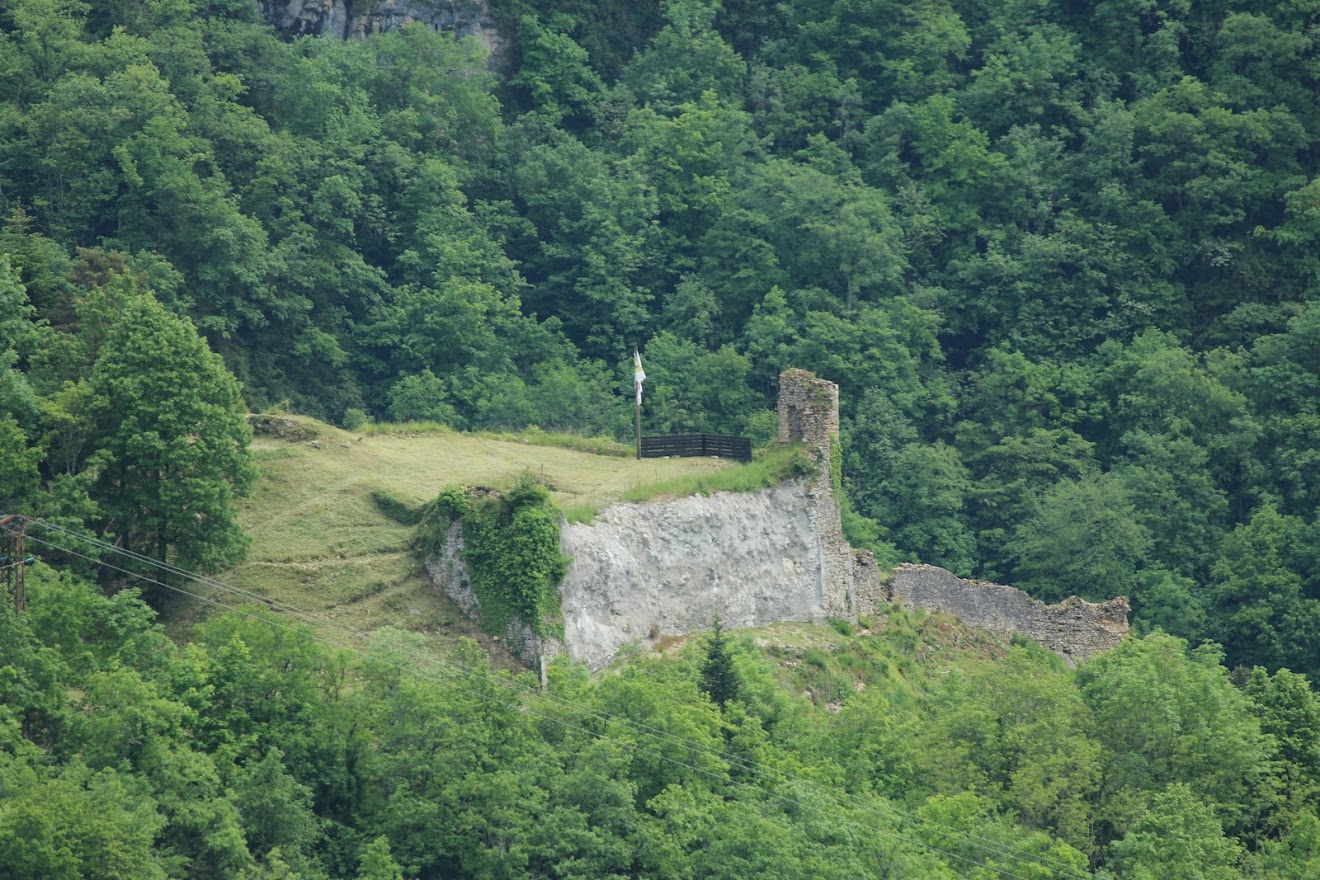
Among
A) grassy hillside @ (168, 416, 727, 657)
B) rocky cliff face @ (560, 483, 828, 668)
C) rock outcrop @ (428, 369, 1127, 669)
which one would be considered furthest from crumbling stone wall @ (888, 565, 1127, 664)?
grassy hillside @ (168, 416, 727, 657)

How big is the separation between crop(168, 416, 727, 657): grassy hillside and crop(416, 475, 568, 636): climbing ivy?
0.79m

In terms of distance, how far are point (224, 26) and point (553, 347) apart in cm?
1362

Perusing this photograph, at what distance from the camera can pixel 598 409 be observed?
304 ft

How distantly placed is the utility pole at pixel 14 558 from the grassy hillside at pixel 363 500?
13.1ft

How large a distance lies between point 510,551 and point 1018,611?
62.0 ft

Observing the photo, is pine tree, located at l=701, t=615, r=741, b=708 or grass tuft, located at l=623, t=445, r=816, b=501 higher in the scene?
grass tuft, located at l=623, t=445, r=816, b=501

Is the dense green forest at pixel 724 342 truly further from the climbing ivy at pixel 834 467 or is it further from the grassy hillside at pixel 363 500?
the climbing ivy at pixel 834 467

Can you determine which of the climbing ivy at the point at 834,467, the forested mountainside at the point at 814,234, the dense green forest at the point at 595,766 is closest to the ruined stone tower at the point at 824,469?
the climbing ivy at the point at 834,467

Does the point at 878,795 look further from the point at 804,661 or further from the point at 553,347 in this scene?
the point at 553,347

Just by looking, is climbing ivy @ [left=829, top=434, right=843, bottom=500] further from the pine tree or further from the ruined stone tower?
the pine tree

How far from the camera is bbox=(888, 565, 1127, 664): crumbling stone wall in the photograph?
7869 centimetres

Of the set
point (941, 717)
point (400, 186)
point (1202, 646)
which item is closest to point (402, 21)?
point (400, 186)

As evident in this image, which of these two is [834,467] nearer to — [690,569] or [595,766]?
[690,569]

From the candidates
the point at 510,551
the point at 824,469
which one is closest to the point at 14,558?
the point at 510,551
